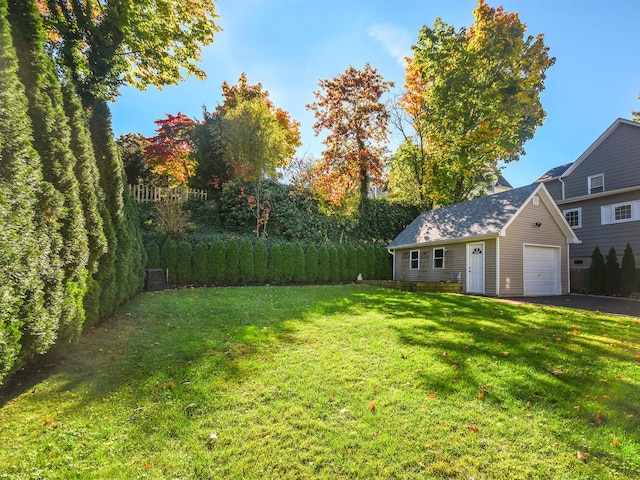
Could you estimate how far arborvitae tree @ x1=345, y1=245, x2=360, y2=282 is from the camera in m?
16.2

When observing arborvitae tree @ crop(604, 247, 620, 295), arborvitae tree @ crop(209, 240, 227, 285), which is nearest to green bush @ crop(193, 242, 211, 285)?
arborvitae tree @ crop(209, 240, 227, 285)

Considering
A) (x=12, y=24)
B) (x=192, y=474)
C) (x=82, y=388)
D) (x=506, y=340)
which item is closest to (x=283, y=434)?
(x=192, y=474)

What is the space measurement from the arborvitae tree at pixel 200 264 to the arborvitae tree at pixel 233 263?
86cm

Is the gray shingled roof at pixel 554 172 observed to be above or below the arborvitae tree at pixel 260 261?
above

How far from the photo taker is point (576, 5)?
820cm

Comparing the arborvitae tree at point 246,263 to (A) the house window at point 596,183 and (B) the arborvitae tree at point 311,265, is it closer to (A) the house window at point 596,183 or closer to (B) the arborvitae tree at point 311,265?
(B) the arborvitae tree at point 311,265

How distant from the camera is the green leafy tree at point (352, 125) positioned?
19.9 metres

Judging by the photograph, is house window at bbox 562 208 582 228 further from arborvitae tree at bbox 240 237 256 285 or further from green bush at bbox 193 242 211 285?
green bush at bbox 193 242 211 285

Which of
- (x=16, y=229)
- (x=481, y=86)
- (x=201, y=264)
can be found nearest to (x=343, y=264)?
(x=201, y=264)

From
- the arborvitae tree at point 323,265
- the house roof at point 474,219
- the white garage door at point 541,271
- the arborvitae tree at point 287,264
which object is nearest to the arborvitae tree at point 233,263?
the arborvitae tree at point 287,264

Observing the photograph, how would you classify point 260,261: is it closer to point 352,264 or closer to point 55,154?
point 352,264

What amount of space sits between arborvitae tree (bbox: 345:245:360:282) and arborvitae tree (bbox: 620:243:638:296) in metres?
11.3

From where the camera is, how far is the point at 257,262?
13352 mm

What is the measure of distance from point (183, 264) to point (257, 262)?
296 cm
